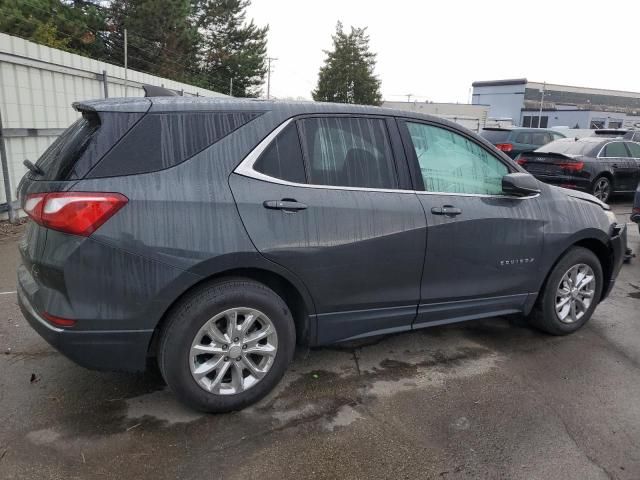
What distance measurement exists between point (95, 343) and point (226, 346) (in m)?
0.66

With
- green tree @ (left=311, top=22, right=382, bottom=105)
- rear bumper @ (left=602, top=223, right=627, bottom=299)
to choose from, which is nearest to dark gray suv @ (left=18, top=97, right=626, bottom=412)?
rear bumper @ (left=602, top=223, right=627, bottom=299)

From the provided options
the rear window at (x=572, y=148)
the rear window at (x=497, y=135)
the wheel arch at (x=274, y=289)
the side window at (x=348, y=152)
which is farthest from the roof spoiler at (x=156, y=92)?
the rear window at (x=497, y=135)

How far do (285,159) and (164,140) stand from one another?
0.66 metres

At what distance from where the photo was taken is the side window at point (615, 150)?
1093cm

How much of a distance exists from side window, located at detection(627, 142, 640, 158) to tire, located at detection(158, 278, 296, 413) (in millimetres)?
11277

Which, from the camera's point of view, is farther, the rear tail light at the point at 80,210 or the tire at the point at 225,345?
the tire at the point at 225,345

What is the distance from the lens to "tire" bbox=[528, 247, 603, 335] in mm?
4000

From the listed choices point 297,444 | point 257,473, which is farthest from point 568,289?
point 257,473

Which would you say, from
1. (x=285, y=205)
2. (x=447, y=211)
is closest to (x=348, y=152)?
(x=285, y=205)

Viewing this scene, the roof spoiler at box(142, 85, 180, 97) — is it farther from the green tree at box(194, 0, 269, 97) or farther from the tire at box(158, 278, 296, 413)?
the green tree at box(194, 0, 269, 97)

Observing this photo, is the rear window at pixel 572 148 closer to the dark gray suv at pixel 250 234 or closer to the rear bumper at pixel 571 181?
the rear bumper at pixel 571 181

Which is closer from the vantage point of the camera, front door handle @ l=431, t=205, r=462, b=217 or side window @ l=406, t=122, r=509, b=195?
front door handle @ l=431, t=205, r=462, b=217

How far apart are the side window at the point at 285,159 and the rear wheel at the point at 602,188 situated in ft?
31.1

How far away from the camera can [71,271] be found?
2.47 m
